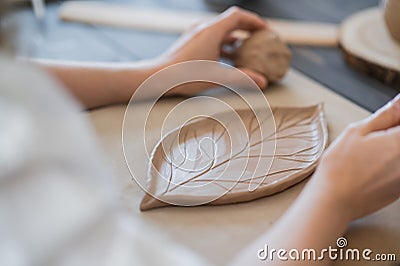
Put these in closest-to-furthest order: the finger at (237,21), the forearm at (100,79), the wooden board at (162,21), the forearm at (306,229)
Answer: the forearm at (306,229), the forearm at (100,79), the finger at (237,21), the wooden board at (162,21)

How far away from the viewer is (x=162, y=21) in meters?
1.23

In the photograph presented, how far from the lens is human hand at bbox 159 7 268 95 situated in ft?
2.83

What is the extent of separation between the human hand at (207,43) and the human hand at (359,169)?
34 centimetres

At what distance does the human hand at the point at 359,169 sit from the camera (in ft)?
1.78

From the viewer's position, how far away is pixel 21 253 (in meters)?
0.31

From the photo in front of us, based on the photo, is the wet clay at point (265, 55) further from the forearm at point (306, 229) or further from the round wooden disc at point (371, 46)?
the forearm at point (306, 229)

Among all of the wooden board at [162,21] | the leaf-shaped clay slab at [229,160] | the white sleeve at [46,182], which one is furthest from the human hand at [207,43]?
the white sleeve at [46,182]

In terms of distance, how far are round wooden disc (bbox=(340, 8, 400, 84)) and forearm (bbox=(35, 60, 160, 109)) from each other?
0.42 m

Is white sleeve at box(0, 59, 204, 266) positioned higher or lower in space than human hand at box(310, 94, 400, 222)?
higher

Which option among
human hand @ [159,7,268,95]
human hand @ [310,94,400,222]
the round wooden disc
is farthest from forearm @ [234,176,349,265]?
the round wooden disc

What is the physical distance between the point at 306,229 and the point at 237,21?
49 cm

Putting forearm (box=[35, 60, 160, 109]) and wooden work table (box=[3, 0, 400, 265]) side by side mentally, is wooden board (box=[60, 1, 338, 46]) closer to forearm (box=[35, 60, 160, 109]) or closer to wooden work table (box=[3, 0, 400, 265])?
wooden work table (box=[3, 0, 400, 265])

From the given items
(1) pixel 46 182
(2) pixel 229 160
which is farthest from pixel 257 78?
(1) pixel 46 182

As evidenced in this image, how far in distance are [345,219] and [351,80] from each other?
51 centimetres
